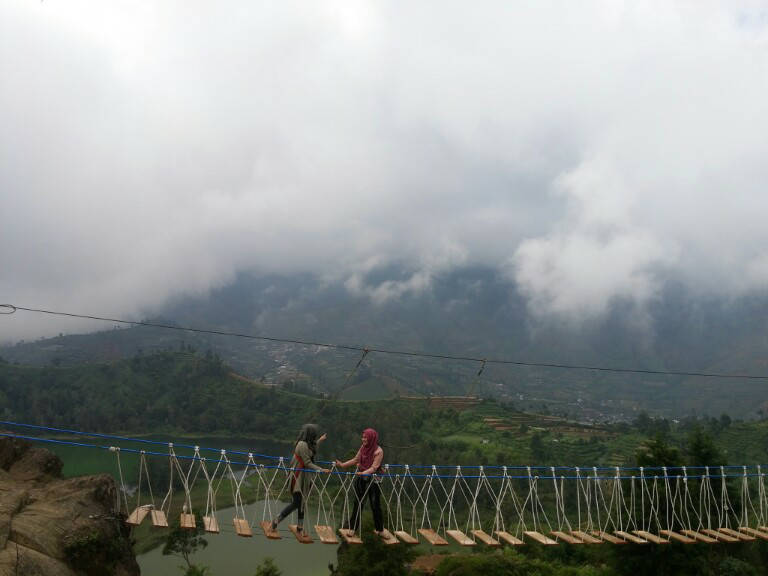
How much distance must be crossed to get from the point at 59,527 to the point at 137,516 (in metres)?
1.70

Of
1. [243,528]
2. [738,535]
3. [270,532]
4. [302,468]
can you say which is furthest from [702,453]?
[243,528]

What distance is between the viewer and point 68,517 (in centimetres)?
777

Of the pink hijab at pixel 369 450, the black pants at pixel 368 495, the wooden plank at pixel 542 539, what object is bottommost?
the wooden plank at pixel 542 539

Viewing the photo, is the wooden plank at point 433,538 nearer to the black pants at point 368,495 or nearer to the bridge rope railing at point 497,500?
the bridge rope railing at point 497,500

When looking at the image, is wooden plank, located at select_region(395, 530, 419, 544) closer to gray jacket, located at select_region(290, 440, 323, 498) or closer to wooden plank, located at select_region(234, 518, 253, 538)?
gray jacket, located at select_region(290, 440, 323, 498)

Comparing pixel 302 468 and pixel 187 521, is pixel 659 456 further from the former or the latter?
pixel 187 521

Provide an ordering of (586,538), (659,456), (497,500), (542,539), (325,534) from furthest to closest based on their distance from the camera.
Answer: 1. (659,456)
2. (497,500)
3. (586,538)
4. (542,539)
5. (325,534)

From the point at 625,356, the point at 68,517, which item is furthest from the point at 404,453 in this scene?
the point at 625,356

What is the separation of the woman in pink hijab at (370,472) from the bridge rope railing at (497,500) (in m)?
0.08

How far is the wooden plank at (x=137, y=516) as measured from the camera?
6574 mm

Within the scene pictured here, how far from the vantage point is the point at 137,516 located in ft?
22.0

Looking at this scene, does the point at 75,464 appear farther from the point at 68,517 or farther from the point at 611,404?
the point at 611,404

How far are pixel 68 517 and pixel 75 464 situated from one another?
166ft

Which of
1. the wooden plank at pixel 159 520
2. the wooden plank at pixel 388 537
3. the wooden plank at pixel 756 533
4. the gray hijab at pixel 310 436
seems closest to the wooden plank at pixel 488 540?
the wooden plank at pixel 388 537
